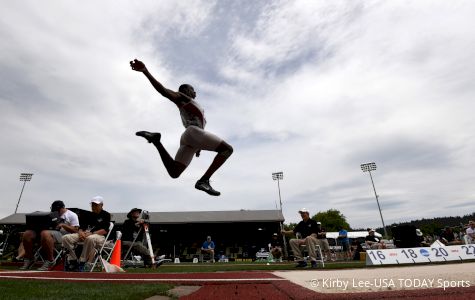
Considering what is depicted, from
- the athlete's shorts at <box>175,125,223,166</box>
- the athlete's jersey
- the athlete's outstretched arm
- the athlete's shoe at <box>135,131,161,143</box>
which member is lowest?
the athlete's shorts at <box>175,125,223,166</box>

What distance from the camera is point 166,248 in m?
35.6

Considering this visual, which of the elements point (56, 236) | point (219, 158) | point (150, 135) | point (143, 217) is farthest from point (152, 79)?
point (143, 217)

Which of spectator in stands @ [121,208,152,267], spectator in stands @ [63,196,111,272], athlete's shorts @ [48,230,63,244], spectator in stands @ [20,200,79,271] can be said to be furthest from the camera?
spectator in stands @ [121,208,152,267]

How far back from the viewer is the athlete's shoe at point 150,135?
462cm

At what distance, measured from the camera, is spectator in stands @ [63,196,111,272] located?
22.2ft

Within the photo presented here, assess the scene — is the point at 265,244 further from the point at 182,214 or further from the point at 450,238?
the point at 450,238

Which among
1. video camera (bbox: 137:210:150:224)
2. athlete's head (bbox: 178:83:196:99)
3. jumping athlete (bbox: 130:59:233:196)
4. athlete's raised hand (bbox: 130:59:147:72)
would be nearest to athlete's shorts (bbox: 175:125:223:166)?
jumping athlete (bbox: 130:59:233:196)

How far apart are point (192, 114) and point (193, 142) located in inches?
15.8

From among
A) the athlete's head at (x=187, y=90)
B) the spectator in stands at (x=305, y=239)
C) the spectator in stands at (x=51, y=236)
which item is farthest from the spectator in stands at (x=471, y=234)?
the spectator in stands at (x=51, y=236)

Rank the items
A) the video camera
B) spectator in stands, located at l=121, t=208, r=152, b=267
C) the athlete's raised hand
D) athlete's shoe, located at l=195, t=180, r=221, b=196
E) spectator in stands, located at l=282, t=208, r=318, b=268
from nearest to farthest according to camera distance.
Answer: the athlete's raised hand < athlete's shoe, located at l=195, t=180, r=221, b=196 < spectator in stands, located at l=282, t=208, r=318, b=268 < the video camera < spectator in stands, located at l=121, t=208, r=152, b=267

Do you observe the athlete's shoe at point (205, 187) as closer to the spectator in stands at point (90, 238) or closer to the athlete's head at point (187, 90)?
the athlete's head at point (187, 90)

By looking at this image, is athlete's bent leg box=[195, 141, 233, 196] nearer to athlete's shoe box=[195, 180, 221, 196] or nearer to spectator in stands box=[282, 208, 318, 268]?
athlete's shoe box=[195, 180, 221, 196]

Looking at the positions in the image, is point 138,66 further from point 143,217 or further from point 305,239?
point 305,239

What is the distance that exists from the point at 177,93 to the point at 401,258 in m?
7.82
